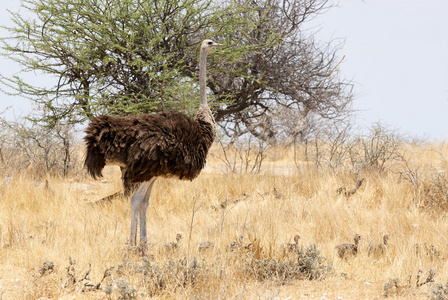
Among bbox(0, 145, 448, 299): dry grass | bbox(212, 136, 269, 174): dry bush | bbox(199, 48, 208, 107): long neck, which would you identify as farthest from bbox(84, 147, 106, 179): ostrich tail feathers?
bbox(212, 136, 269, 174): dry bush

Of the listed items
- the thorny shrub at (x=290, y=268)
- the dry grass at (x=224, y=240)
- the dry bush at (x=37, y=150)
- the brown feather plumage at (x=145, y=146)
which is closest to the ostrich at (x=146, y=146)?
the brown feather plumage at (x=145, y=146)

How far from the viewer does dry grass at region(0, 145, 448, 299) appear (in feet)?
12.7

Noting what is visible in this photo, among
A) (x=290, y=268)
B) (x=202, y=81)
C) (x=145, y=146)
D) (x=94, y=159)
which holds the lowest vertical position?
(x=290, y=268)

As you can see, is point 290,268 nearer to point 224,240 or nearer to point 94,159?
point 224,240

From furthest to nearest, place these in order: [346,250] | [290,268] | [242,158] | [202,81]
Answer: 1. [242,158]
2. [202,81]
3. [346,250]
4. [290,268]

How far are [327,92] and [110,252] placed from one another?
29.5 ft

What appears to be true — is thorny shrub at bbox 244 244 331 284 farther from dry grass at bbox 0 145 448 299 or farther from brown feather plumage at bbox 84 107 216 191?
brown feather plumage at bbox 84 107 216 191

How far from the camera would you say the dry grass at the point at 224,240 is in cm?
387

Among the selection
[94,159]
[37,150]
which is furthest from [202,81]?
[37,150]

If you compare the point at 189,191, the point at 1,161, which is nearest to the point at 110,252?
the point at 189,191

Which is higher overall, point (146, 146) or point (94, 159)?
point (146, 146)

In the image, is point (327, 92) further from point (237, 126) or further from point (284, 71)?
point (237, 126)

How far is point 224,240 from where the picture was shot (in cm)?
495

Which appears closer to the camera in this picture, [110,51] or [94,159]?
[94,159]
